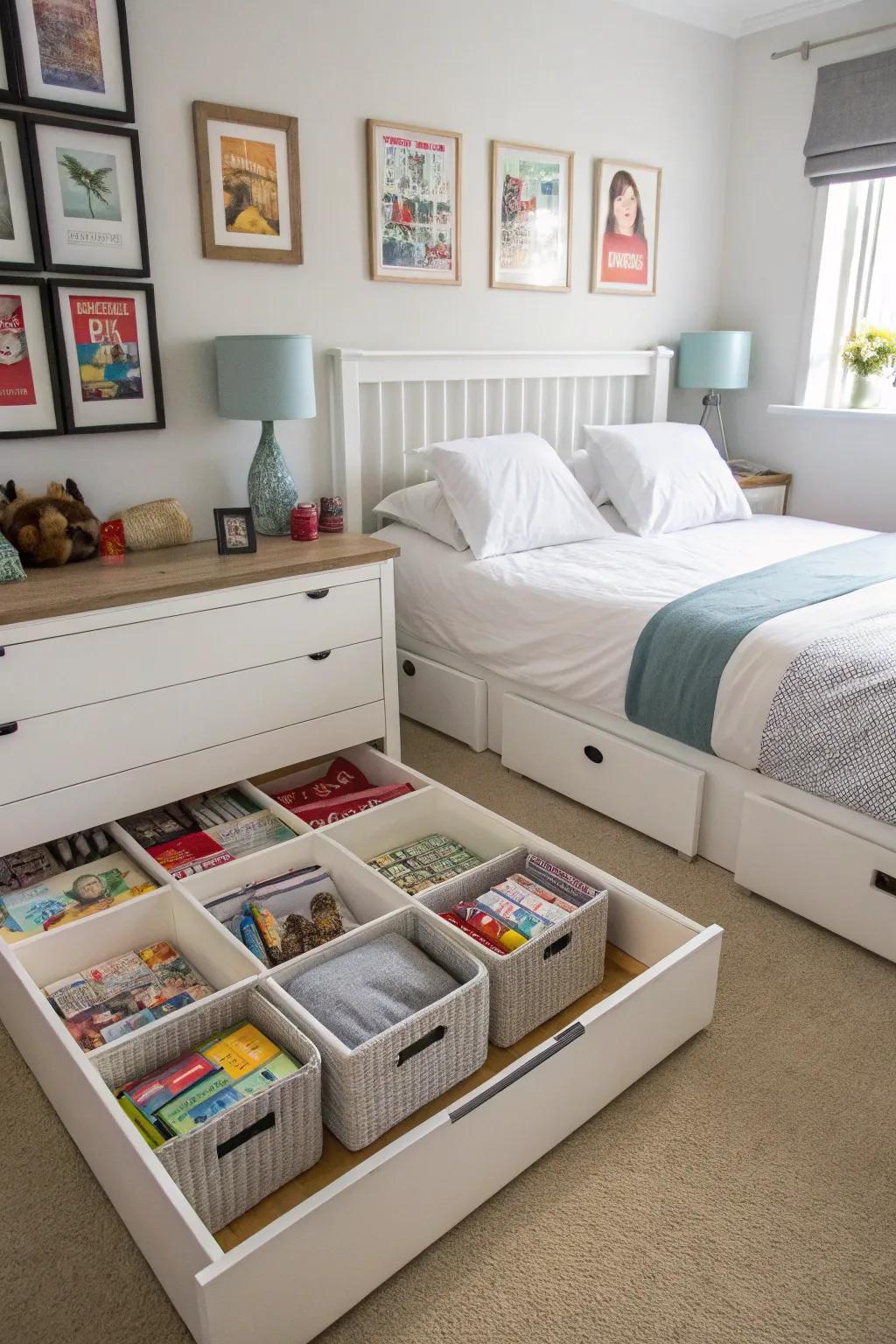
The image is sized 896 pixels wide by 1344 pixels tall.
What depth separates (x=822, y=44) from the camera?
3.41 metres

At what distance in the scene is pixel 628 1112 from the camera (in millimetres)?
1545

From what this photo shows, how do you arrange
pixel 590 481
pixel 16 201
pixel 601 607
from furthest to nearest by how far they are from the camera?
pixel 590 481 < pixel 601 607 < pixel 16 201

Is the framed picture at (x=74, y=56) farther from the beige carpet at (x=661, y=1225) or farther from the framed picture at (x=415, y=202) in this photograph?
the beige carpet at (x=661, y=1225)

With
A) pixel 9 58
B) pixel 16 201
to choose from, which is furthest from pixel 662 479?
pixel 9 58

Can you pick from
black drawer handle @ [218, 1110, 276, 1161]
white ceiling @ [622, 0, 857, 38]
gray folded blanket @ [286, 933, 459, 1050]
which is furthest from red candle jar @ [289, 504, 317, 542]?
white ceiling @ [622, 0, 857, 38]

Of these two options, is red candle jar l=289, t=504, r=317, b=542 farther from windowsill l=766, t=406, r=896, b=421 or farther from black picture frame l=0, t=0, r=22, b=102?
windowsill l=766, t=406, r=896, b=421

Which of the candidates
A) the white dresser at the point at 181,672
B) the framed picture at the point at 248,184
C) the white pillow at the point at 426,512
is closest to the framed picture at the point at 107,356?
the framed picture at the point at 248,184

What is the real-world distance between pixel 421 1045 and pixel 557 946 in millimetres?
310

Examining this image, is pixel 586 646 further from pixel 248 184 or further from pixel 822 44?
pixel 822 44

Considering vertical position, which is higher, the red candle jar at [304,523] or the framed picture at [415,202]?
the framed picture at [415,202]

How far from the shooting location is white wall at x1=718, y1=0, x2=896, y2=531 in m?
3.56

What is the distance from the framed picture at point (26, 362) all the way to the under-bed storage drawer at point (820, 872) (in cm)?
196

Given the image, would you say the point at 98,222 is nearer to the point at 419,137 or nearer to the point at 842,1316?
the point at 419,137

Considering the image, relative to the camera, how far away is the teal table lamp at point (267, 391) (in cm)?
241
